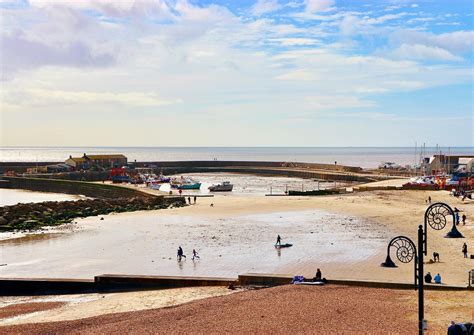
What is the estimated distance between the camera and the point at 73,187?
7900cm

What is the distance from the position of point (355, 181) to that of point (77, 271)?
6901 centimetres

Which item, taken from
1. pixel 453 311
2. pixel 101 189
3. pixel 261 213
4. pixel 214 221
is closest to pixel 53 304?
pixel 453 311

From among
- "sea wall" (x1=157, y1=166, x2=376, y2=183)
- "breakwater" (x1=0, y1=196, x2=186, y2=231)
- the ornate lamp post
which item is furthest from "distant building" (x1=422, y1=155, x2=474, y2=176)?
the ornate lamp post

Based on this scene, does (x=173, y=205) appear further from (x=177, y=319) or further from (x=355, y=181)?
(x=355, y=181)

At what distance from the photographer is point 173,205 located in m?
56.7

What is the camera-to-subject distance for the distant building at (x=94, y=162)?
102 m

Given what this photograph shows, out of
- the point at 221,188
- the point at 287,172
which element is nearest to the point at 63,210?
the point at 221,188

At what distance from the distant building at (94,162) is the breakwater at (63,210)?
45228 millimetres

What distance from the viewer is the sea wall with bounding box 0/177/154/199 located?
7044cm

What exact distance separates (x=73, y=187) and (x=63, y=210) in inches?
1075

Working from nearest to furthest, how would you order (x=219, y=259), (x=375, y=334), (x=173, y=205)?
1. (x=375, y=334)
2. (x=219, y=259)
3. (x=173, y=205)

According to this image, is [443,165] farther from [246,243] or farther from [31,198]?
[246,243]

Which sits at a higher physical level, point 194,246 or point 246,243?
point 246,243

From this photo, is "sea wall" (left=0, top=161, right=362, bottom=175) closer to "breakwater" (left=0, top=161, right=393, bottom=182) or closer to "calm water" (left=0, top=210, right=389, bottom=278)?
"breakwater" (left=0, top=161, right=393, bottom=182)
